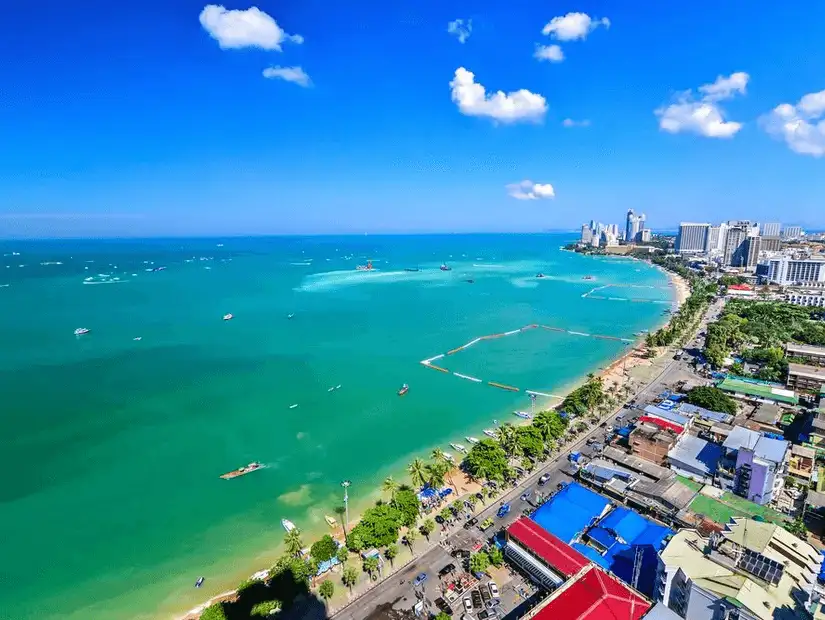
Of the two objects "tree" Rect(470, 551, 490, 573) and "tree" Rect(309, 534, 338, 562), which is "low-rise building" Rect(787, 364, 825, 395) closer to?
"tree" Rect(470, 551, 490, 573)

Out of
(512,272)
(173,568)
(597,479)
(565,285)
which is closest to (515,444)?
(597,479)

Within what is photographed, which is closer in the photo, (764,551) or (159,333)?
(764,551)

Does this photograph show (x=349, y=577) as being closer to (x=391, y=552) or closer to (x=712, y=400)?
(x=391, y=552)

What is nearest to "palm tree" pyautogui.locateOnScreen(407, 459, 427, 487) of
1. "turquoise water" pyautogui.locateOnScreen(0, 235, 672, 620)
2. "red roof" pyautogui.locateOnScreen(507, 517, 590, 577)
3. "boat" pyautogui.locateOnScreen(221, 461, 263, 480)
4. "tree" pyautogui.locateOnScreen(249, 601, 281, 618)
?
"turquoise water" pyautogui.locateOnScreen(0, 235, 672, 620)

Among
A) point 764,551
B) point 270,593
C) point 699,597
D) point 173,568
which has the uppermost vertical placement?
point 764,551

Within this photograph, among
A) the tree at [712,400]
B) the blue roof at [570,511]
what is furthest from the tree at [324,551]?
the tree at [712,400]

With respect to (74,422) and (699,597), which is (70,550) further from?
(699,597)

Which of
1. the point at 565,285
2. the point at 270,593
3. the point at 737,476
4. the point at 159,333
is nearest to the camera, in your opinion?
the point at 270,593
